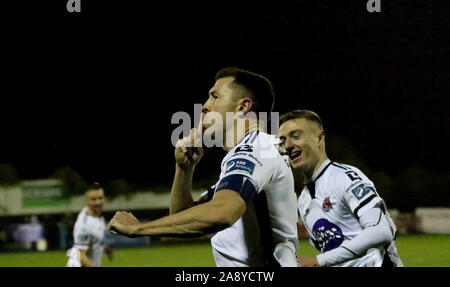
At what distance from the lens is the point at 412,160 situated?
41.1 m

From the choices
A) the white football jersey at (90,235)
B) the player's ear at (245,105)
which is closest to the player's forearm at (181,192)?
the player's ear at (245,105)

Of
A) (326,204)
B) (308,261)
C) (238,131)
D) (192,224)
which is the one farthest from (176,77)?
(192,224)

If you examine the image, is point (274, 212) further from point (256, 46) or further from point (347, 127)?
point (347, 127)

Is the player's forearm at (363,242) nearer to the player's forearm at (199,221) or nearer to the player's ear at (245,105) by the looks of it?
the player's ear at (245,105)

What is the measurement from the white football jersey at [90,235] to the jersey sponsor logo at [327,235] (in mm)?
6144

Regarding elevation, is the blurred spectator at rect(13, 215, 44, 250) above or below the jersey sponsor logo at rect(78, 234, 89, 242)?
below

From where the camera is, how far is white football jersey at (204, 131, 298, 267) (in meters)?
3.13

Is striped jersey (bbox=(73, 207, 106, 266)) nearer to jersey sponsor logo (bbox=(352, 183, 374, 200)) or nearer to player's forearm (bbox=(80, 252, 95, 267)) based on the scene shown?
player's forearm (bbox=(80, 252, 95, 267))

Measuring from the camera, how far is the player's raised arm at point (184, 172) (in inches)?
154

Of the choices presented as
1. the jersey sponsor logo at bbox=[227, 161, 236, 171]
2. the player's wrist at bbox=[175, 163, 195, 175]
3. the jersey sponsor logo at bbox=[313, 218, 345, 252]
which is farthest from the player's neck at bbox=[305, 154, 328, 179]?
the jersey sponsor logo at bbox=[227, 161, 236, 171]

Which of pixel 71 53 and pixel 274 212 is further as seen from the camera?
pixel 71 53

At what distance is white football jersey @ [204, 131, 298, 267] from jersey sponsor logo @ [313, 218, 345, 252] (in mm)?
1530
